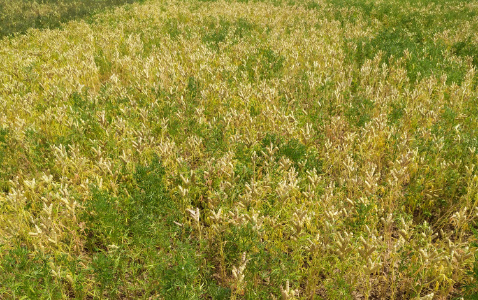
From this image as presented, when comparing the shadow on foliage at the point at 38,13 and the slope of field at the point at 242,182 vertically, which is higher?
the shadow on foliage at the point at 38,13

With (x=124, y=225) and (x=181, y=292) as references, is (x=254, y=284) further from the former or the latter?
(x=124, y=225)

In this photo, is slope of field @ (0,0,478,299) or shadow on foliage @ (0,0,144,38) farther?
shadow on foliage @ (0,0,144,38)

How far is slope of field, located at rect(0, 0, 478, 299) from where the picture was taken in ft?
7.68

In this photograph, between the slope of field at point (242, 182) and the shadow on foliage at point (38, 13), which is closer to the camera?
the slope of field at point (242, 182)

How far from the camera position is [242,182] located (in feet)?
11.3

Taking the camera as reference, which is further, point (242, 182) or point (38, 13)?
point (38, 13)

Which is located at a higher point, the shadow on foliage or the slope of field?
the shadow on foliage

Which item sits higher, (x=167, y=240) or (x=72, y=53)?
(x=72, y=53)

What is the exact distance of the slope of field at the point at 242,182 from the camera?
7.68 feet

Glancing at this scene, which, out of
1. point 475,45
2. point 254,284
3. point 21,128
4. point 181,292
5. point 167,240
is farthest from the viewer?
point 475,45

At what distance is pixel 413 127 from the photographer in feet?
14.4

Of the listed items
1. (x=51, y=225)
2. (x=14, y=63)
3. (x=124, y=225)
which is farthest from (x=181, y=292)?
(x=14, y=63)

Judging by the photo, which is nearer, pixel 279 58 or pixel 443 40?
pixel 279 58

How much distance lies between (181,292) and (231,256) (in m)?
0.62
